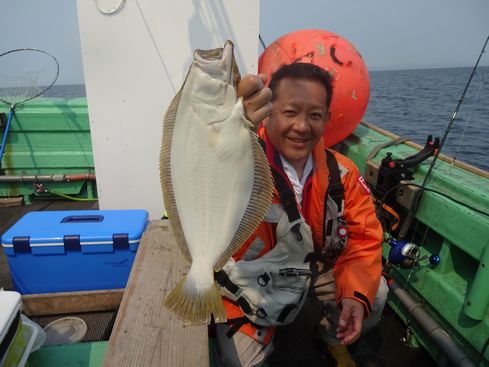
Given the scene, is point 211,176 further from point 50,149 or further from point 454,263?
point 50,149

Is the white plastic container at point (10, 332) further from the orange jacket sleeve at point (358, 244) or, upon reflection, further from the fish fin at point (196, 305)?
the orange jacket sleeve at point (358, 244)

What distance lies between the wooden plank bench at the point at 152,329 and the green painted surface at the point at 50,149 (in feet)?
10.9

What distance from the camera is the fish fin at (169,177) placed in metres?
1.43

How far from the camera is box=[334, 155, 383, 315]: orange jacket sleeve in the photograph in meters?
2.10

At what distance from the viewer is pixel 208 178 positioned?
141 centimetres

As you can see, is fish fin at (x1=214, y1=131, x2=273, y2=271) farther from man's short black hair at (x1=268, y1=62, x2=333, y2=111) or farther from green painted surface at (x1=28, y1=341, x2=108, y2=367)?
green painted surface at (x1=28, y1=341, x2=108, y2=367)

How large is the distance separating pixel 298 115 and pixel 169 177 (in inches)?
34.7

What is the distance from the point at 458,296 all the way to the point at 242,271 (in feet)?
5.12

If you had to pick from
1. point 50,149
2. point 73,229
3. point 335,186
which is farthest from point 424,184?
point 50,149

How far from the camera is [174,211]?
147 cm

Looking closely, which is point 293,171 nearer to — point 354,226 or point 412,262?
point 354,226

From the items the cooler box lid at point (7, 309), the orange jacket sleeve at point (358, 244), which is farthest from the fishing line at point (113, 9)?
the cooler box lid at point (7, 309)

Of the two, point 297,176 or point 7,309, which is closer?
point 7,309

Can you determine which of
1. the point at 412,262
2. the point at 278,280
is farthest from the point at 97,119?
the point at 412,262
